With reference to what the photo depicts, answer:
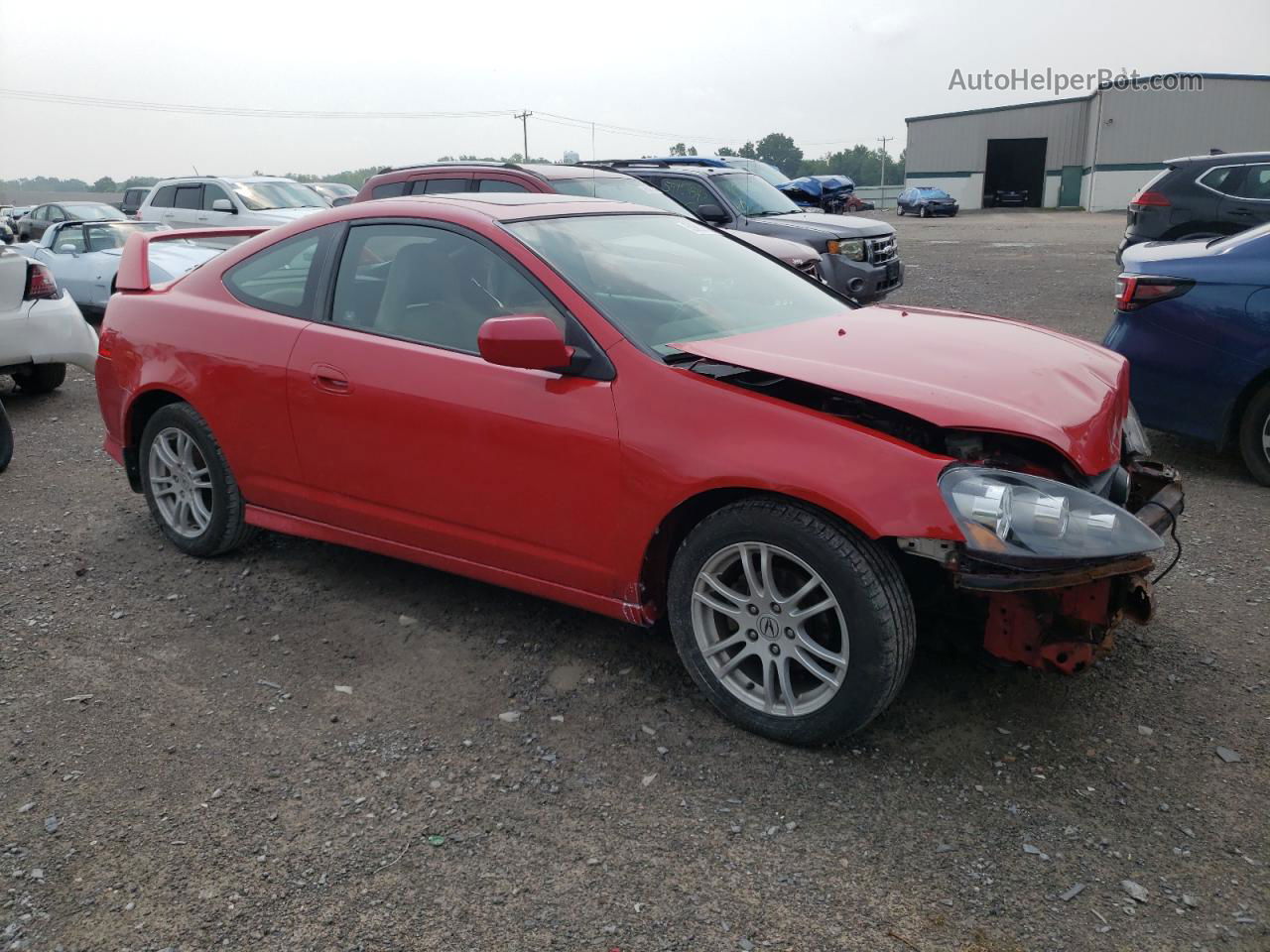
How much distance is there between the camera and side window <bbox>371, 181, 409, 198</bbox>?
383 inches

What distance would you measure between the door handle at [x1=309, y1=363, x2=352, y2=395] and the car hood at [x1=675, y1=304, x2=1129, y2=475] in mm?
1341

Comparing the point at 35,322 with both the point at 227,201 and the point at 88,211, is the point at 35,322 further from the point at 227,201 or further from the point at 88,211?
the point at 88,211

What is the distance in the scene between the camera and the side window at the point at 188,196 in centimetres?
1770

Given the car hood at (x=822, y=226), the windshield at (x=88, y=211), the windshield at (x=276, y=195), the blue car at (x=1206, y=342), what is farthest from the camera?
the windshield at (x=88, y=211)

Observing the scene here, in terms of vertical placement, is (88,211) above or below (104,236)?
above

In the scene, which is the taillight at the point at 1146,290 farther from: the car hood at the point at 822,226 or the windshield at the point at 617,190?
the car hood at the point at 822,226

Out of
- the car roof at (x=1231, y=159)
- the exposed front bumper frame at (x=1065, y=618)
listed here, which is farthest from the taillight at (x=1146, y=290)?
the car roof at (x=1231, y=159)

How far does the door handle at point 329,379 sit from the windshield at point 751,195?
8678 millimetres

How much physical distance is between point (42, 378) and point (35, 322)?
1060mm

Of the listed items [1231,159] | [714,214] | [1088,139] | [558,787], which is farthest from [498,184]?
[1088,139]

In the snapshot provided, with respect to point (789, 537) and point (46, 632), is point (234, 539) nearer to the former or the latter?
point (46, 632)

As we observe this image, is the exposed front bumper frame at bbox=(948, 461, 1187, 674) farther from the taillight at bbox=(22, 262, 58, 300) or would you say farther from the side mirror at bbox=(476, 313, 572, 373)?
the taillight at bbox=(22, 262, 58, 300)

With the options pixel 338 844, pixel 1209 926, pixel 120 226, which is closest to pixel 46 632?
pixel 338 844

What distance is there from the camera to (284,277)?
439cm
